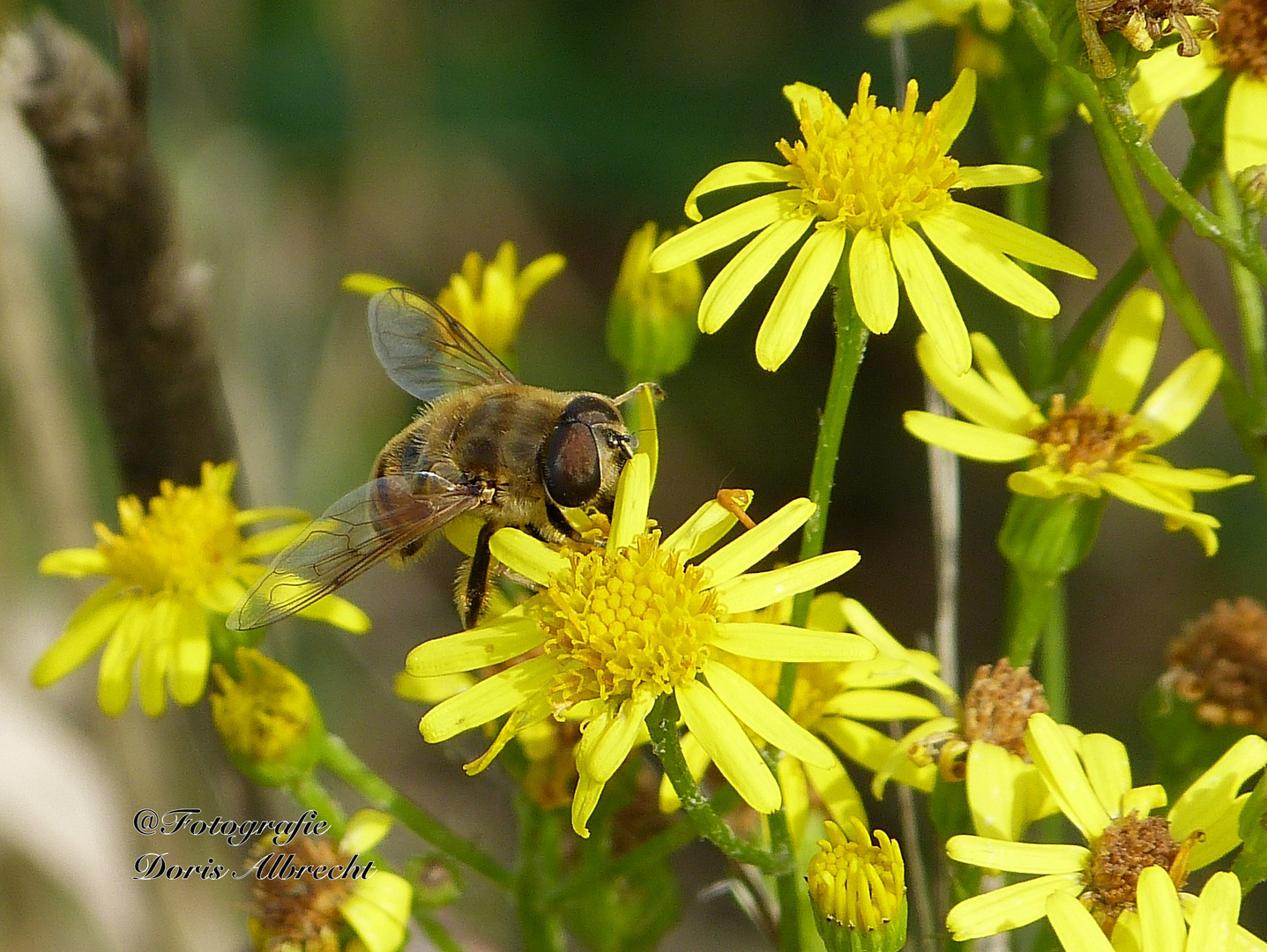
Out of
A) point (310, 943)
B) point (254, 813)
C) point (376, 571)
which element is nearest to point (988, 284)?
point (310, 943)

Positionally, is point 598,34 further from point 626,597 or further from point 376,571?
point 626,597

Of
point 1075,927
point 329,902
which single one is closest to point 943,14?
point 1075,927

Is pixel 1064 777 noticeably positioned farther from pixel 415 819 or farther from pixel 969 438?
pixel 415 819

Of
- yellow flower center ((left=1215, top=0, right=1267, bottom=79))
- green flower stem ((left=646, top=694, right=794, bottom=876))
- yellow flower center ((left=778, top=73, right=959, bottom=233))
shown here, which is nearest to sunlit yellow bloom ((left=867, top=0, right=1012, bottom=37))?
yellow flower center ((left=778, top=73, right=959, bottom=233))

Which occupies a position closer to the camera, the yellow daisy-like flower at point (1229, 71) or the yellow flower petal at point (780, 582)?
the yellow flower petal at point (780, 582)

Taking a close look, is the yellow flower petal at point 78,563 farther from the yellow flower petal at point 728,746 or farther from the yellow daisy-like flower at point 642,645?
the yellow flower petal at point 728,746

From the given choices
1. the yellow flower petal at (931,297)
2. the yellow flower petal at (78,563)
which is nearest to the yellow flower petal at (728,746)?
the yellow flower petal at (931,297)
